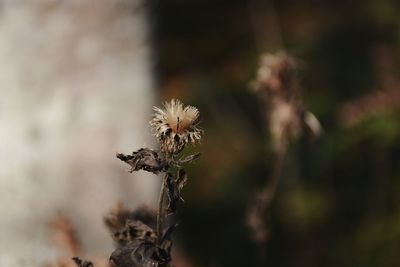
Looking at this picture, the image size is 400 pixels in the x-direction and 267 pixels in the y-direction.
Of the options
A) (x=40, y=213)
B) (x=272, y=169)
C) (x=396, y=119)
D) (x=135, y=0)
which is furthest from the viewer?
(x=135, y=0)

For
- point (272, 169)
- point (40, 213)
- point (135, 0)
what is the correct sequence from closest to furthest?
point (40, 213), point (272, 169), point (135, 0)

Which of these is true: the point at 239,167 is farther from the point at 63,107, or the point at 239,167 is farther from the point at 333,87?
the point at 63,107

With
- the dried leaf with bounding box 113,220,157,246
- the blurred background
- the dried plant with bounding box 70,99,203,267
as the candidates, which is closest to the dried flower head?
the dried plant with bounding box 70,99,203,267

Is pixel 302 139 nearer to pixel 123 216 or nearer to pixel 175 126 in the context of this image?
pixel 123 216

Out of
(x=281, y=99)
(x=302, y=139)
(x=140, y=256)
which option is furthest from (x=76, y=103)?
(x=140, y=256)

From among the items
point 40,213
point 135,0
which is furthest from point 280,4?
point 40,213

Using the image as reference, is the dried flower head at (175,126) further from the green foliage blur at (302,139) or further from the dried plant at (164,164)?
the green foliage blur at (302,139)
